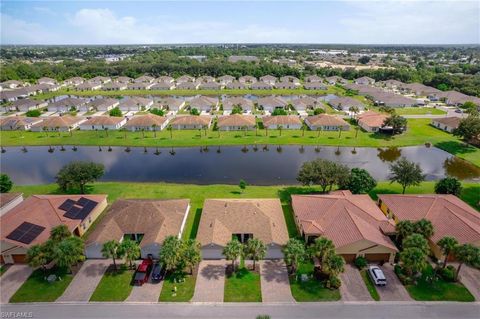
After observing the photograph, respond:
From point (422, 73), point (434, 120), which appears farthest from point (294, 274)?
point (422, 73)

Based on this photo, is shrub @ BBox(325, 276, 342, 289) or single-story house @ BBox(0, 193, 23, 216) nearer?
shrub @ BBox(325, 276, 342, 289)

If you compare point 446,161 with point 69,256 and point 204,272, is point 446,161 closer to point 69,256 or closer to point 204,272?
point 204,272

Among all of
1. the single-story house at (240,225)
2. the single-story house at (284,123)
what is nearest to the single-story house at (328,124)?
the single-story house at (284,123)

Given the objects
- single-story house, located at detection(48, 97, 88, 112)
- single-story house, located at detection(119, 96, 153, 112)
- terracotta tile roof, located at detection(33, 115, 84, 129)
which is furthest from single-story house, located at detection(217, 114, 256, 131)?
single-story house, located at detection(48, 97, 88, 112)

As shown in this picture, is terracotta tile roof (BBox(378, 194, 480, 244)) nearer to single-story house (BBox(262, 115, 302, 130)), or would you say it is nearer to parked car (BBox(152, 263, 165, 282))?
parked car (BBox(152, 263, 165, 282))

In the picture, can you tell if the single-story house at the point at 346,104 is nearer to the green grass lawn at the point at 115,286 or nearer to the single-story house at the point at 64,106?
the single-story house at the point at 64,106

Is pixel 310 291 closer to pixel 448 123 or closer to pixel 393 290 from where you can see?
pixel 393 290

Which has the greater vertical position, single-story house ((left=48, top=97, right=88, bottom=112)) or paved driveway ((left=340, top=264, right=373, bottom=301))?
single-story house ((left=48, top=97, right=88, bottom=112))

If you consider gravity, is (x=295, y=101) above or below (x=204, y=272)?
above
